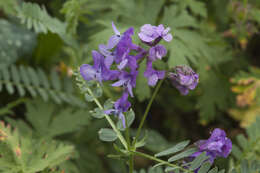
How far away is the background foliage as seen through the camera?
229 cm

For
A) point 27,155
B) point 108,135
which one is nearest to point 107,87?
point 27,155

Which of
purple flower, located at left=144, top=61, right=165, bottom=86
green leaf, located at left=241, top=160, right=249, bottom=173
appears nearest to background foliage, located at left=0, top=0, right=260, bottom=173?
green leaf, located at left=241, top=160, right=249, bottom=173

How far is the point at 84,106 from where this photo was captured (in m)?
2.55

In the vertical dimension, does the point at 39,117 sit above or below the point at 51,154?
below

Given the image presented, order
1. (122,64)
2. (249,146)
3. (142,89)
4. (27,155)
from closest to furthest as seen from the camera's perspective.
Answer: (122,64) < (27,155) < (249,146) < (142,89)

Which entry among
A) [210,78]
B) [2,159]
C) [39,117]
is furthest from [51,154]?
[210,78]

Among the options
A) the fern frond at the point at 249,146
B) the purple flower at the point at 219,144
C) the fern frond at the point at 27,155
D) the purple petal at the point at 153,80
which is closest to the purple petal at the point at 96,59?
the purple petal at the point at 153,80

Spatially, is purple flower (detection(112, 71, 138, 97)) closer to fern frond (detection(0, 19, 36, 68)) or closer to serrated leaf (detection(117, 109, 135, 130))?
serrated leaf (detection(117, 109, 135, 130))

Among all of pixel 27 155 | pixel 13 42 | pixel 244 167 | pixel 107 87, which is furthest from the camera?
pixel 13 42

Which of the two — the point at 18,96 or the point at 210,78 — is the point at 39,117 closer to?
the point at 18,96

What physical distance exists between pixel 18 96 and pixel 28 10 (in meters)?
1.03

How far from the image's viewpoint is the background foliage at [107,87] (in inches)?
90.3

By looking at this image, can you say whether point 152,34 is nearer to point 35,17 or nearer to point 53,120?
point 35,17

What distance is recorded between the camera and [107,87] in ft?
8.85
